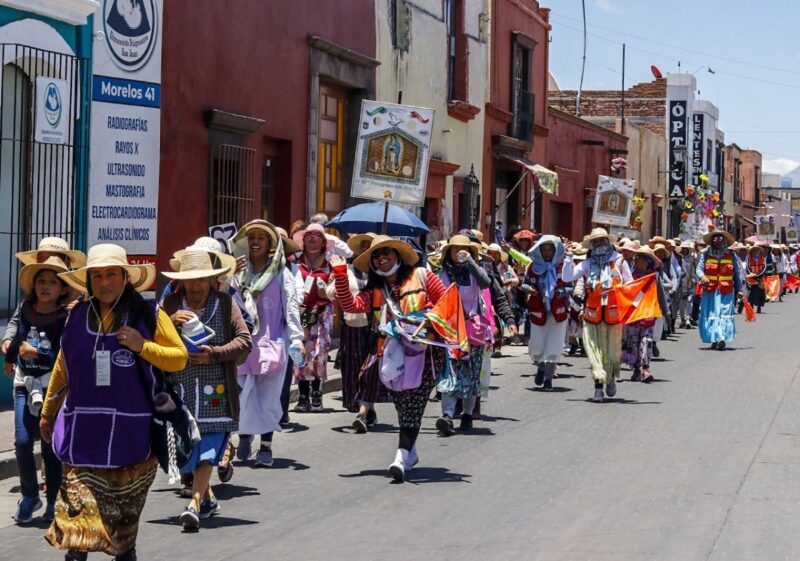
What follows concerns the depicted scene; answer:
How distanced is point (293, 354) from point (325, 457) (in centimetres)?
112

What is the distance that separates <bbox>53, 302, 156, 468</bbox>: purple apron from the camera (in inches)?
245

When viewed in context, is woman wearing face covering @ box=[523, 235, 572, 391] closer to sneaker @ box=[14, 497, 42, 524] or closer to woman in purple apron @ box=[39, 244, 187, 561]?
sneaker @ box=[14, 497, 42, 524]

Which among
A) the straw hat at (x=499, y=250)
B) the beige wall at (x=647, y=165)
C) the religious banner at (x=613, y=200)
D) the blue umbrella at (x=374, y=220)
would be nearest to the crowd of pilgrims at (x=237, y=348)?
the straw hat at (x=499, y=250)

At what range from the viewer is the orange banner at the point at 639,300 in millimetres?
15250

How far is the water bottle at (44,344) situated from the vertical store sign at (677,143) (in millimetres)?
46008

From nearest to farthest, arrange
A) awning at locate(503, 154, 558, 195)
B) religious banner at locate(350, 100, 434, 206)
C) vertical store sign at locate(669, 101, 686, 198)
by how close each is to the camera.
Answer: religious banner at locate(350, 100, 434, 206) → awning at locate(503, 154, 558, 195) → vertical store sign at locate(669, 101, 686, 198)

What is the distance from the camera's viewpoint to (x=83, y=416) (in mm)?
6273

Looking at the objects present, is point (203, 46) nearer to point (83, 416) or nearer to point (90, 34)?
point (90, 34)

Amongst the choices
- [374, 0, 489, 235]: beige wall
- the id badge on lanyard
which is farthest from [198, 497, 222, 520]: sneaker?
[374, 0, 489, 235]: beige wall

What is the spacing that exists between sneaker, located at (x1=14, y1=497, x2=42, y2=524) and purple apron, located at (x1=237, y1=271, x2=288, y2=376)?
80.3 inches

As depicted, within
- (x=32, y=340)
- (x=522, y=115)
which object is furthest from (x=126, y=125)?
(x=522, y=115)

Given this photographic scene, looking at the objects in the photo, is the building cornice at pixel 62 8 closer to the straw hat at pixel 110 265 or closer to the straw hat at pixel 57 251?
the straw hat at pixel 57 251

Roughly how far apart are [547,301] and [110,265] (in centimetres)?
1011

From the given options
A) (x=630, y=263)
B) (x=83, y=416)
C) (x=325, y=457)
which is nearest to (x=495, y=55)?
(x=630, y=263)
